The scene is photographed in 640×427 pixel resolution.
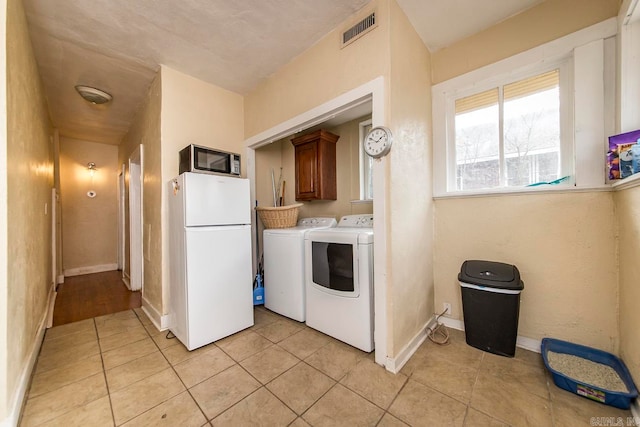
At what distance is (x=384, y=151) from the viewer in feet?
5.58

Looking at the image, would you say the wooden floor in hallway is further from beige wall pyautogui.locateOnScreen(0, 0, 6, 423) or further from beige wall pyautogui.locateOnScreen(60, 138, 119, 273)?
beige wall pyautogui.locateOnScreen(0, 0, 6, 423)

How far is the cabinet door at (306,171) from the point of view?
3.08 metres

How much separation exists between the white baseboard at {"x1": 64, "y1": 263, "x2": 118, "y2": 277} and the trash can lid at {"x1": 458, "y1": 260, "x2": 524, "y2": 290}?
6.55 metres

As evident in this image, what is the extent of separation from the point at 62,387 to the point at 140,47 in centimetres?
280

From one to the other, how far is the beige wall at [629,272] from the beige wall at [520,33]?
1268mm

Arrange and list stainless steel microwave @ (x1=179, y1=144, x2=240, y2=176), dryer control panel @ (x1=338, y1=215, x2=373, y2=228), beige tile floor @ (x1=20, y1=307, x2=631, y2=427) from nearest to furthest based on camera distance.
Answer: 1. beige tile floor @ (x1=20, y1=307, x2=631, y2=427)
2. stainless steel microwave @ (x1=179, y1=144, x2=240, y2=176)
3. dryer control panel @ (x1=338, y1=215, x2=373, y2=228)

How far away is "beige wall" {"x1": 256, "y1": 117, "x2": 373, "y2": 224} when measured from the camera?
10.1ft

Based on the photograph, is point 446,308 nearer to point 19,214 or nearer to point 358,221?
point 358,221

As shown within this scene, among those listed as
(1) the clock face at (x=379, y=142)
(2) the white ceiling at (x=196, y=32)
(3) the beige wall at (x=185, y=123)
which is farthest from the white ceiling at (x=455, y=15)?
(3) the beige wall at (x=185, y=123)

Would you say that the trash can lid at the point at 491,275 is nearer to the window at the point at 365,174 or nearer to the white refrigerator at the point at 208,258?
the window at the point at 365,174

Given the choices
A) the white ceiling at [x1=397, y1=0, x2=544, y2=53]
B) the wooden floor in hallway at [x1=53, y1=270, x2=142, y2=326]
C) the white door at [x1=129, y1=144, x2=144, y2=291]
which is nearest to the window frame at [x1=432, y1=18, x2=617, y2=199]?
the white ceiling at [x1=397, y1=0, x2=544, y2=53]

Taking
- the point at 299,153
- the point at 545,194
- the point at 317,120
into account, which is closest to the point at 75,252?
the point at 299,153

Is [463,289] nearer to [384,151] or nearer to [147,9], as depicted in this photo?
[384,151]

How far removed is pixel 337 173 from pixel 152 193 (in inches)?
88.6
